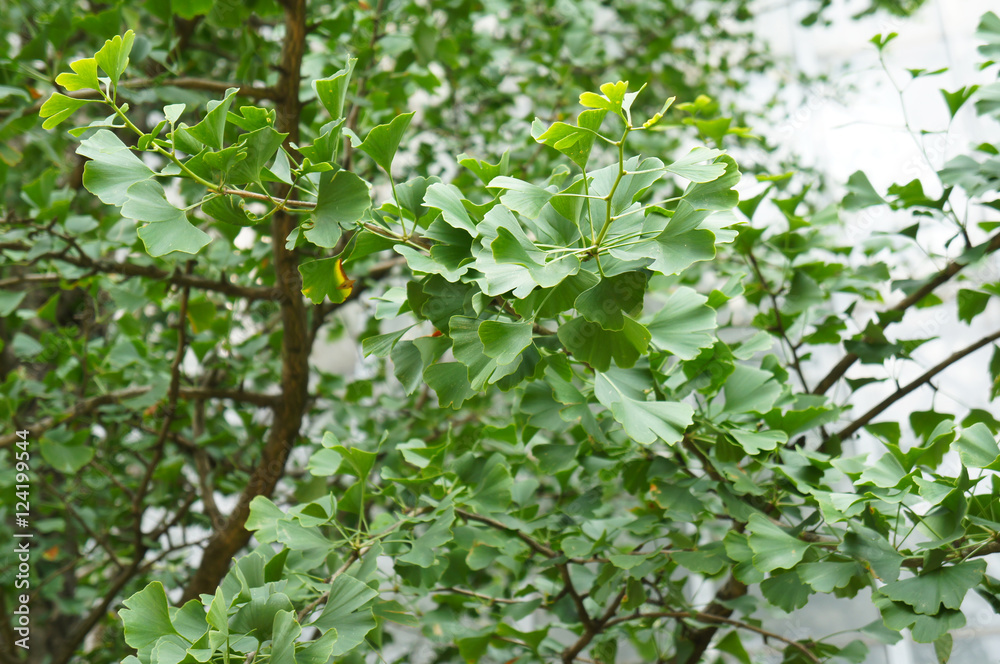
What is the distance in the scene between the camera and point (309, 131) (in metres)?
0.95

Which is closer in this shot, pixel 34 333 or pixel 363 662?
pixel 363 662

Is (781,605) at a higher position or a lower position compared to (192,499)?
higher

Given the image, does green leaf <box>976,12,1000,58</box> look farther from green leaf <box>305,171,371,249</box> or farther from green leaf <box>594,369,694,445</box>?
green leaf <box>305,171,371,249</box>

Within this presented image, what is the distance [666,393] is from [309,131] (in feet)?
2.08

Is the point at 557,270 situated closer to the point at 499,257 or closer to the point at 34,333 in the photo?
the point at 499,257

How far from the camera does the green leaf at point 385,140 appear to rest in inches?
17.4

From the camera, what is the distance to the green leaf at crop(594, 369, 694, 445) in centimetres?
44

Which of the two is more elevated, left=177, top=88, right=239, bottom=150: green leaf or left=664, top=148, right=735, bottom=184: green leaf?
left=177, top=88, right=239, bottom=150: green leaf

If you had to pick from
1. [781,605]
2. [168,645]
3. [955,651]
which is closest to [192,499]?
[168,645]

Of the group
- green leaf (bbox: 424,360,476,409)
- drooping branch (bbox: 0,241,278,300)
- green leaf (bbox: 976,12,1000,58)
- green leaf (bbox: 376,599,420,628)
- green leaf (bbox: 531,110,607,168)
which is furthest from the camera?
drooping branch (bbox: 0,241,278,300)

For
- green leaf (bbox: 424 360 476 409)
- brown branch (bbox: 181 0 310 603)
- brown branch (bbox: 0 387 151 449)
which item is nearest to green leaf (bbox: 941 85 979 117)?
green leaf (bbox: 424 360 476 409)

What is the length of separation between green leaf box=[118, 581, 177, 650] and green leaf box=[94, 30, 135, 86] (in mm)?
313

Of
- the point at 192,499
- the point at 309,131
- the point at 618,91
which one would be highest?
the point at 618,91

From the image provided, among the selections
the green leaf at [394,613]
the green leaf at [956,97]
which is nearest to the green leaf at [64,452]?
the green leaf at [394,613]
